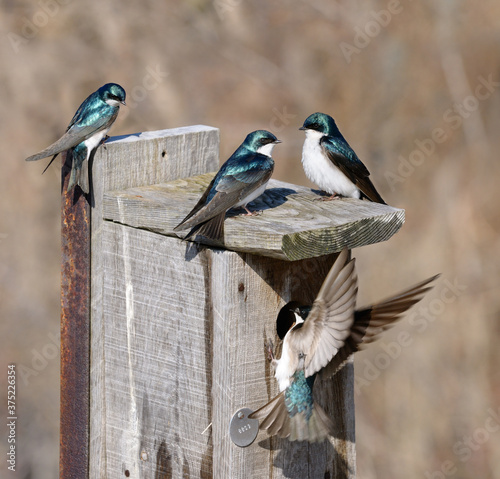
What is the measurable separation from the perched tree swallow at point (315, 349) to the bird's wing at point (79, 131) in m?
0.82

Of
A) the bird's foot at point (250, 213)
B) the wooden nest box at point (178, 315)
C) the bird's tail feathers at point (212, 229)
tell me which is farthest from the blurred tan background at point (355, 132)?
the bird's tail feathers at point (212, 229)

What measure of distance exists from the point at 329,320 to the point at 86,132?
3.27 feet

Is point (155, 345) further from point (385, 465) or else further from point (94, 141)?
point (385, 465)

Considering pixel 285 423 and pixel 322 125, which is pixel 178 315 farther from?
pixel 322 125

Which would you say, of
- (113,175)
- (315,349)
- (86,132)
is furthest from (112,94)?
(315,349)

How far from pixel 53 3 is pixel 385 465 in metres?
3.12

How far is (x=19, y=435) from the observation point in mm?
4902

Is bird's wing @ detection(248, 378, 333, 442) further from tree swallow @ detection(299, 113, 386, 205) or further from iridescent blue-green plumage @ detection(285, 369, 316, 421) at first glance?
tree swallow @ detection(299, 113, 386, 205)

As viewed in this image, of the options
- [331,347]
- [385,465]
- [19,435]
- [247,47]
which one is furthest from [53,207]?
[331,347]

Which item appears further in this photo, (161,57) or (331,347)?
(161,57)

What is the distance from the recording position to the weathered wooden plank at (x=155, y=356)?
2.57m

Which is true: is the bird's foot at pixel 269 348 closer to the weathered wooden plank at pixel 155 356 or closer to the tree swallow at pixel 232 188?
the weathered wooden plank at pixel 155 356

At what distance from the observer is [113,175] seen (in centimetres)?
275

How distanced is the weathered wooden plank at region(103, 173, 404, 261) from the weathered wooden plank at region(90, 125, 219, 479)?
4 cm
